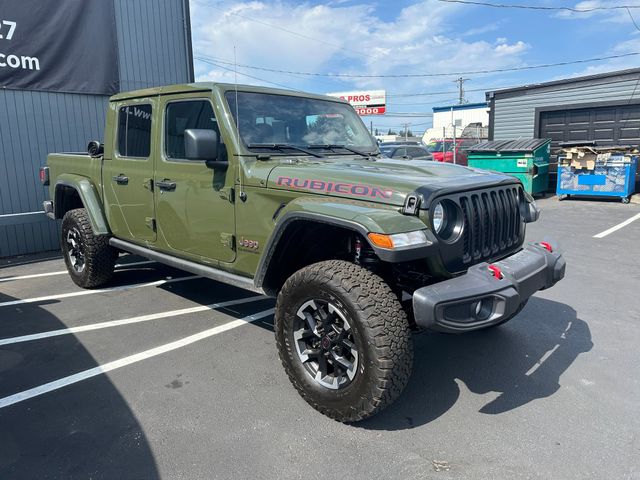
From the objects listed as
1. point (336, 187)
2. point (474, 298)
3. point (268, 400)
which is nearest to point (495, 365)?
point (474, 298)

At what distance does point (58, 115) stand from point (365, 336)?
7177 mm

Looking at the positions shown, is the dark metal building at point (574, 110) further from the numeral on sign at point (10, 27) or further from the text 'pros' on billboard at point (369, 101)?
the text 'pros' on billboard at point (369, 101)

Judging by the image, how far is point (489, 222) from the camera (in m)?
3.12

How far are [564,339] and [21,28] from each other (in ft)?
26.6

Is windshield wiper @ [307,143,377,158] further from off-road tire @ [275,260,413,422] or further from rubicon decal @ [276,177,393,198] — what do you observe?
off-road tire @ [275,260,413,422]

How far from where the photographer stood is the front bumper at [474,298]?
250 centimetres

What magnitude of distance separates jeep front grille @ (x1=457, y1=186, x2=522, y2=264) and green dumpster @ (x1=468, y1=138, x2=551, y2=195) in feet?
35.1

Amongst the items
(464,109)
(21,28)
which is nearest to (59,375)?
(21,28)

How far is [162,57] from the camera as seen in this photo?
8.60 m

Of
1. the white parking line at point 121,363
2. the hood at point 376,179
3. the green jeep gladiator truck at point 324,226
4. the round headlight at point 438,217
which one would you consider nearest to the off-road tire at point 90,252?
the green jeep gladiator truck at point 324,226

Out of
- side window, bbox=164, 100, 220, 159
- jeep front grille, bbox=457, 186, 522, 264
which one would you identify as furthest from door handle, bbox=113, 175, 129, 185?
jeep front grille, bbox=457, 186, 522, 264

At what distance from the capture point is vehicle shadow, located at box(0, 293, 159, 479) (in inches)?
96.6

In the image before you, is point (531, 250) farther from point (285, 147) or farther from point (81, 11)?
point (81, 11)

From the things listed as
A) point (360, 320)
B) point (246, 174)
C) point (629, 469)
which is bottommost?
point (629, 469)
